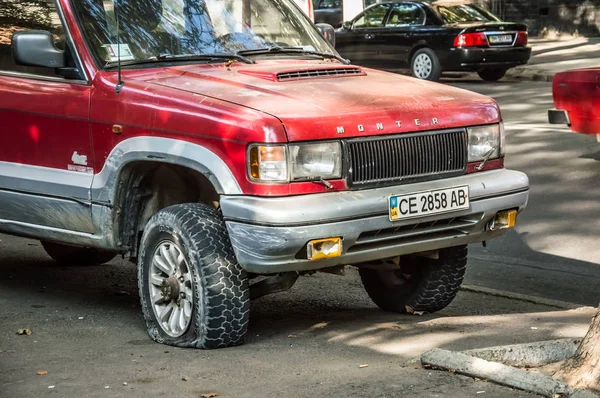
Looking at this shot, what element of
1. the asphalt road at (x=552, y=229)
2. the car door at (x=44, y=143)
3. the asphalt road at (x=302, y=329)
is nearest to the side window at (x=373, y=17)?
the asphalt road at (x=552, y=229)

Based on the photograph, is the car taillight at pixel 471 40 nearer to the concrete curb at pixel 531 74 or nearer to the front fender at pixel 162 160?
the concrete curb at pixel 531 74

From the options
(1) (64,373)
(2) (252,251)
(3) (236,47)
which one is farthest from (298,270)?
(3) (236,47)

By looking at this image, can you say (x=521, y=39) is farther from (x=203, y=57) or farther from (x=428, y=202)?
(x=428, y=202)

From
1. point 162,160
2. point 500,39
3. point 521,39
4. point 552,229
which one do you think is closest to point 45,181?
point 162,160

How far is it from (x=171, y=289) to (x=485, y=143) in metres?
1.86

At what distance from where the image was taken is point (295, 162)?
577 cm

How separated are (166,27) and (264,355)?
6.75ft

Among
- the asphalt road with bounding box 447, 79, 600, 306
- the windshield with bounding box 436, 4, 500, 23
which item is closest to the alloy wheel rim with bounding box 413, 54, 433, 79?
the windshield with bounding box 436, 4, 500, 23

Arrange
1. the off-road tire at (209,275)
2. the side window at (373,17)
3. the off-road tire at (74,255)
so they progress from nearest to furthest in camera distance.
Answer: the off-road tire at (209,275)
the off-road tire at (74,255)
the side window at (373,17)

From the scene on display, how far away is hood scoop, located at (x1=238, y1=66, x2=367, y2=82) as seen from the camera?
6.42 meters

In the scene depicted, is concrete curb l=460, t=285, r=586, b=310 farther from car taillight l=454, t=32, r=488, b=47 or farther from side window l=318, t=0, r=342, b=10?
side window l=318, t=0, r=342, b=10

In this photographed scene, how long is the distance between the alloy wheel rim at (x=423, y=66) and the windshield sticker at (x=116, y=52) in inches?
645

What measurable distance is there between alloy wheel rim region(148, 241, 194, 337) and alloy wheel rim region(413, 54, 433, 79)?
1686cm

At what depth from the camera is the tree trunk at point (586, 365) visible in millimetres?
5094
